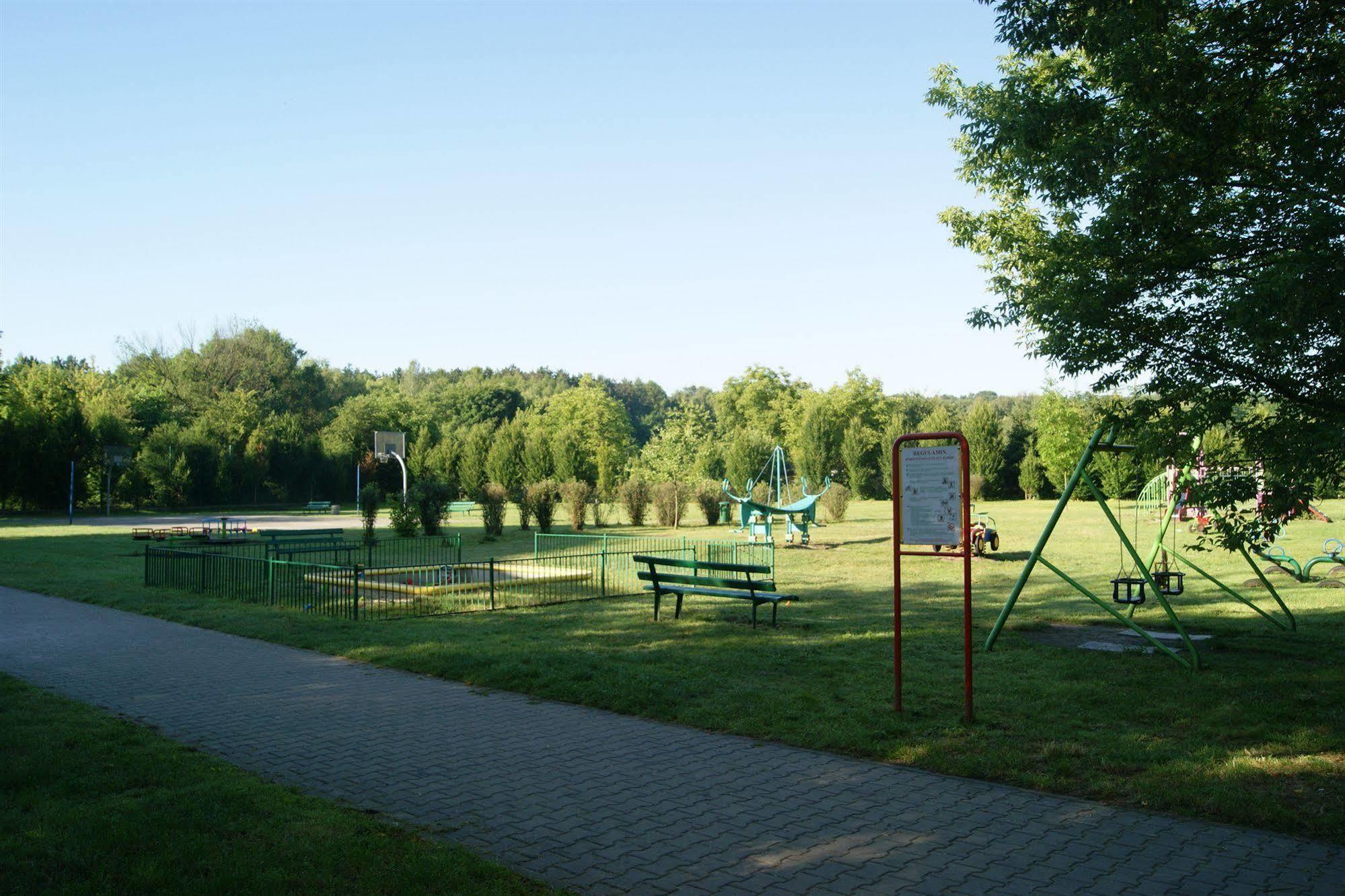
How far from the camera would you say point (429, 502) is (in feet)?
96.3

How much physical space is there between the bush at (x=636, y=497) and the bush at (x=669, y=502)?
36 cm

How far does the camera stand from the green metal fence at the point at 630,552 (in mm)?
16531

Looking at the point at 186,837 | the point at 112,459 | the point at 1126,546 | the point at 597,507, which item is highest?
the point at 112,459

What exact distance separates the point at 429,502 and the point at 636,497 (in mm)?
8798

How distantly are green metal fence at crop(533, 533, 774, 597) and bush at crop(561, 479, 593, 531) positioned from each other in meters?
4.35

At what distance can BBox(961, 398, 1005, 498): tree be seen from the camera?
56.8 meters

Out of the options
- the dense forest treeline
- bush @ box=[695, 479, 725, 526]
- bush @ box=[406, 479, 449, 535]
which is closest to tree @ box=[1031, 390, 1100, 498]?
the dense forest treeline

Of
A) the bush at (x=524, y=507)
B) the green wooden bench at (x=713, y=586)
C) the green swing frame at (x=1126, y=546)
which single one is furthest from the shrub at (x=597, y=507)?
the green swing frame at (x=1126, y=546)

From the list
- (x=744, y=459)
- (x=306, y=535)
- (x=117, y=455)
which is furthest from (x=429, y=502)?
(x=117, y=455)

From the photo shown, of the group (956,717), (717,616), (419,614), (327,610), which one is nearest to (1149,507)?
(717,616)

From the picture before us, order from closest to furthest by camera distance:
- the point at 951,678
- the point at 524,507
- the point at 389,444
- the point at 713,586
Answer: the point at 951,678
the point at 713,586
the point at 524,507
the point at 389,444

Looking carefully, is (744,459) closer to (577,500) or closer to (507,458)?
(507,458)

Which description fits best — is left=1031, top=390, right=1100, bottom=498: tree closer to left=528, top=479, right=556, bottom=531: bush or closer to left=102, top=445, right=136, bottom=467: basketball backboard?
left=528, top=479, right=556, bottom=531: bush

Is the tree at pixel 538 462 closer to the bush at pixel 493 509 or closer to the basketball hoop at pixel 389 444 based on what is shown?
the basketball hoop at pixel 389 444
